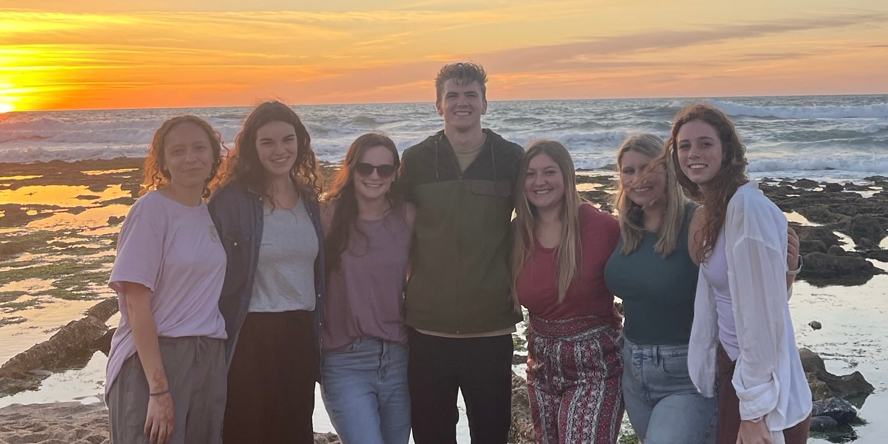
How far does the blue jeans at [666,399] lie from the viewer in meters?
4.13

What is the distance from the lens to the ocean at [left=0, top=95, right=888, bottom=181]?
31328 millimetres

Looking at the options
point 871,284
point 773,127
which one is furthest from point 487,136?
point 773,127

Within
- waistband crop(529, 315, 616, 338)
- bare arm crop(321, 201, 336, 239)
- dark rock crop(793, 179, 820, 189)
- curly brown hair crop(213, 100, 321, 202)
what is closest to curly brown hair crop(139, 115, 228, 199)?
curly brown hair crop(213, 100, 321, 202)

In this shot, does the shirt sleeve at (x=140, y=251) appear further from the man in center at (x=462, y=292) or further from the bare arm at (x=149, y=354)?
the man in center at (x=462, y=292)

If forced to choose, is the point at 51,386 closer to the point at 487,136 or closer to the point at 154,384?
the point at 154,384

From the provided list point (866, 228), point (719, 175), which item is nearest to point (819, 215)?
point (866, 228)

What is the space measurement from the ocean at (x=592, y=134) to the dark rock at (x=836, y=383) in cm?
2164

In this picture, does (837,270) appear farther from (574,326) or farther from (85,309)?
(85,309)

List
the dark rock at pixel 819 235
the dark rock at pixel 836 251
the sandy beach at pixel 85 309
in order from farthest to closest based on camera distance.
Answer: the dark rock at pixel 819 235 → the dark rock at pixel 836 251 → the sandy beach at pixel 85 309

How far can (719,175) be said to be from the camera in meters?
3.78

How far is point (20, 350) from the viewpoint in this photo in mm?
8609

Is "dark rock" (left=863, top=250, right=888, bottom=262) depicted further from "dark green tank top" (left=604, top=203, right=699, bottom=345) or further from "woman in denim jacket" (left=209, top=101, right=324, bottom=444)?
"woman in denim jacket" (left=209, top=101, right=324, bottom=444)

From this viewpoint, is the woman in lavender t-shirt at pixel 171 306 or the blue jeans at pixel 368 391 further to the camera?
the blue jeans at pixel 368 391

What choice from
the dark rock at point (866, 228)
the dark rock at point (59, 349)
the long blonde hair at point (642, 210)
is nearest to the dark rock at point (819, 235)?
the dark rock at point (866, 228)
